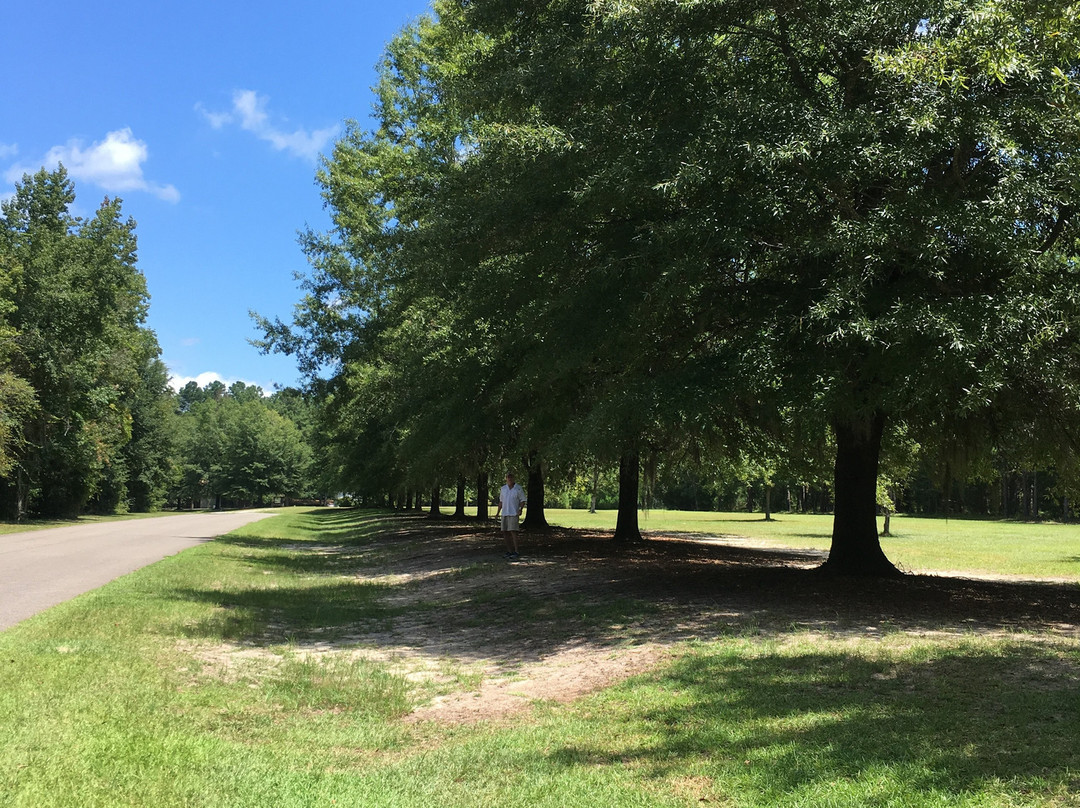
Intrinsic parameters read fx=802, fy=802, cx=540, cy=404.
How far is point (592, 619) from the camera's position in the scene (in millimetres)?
10398

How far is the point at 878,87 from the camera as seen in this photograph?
961 centimetres

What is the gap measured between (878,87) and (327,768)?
9318 millimetres

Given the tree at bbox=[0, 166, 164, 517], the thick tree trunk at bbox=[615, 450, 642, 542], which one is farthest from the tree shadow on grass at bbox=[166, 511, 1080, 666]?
the tree at bbox=[0, 166, 164, 517]

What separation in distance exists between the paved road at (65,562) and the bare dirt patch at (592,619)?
12.6 ft

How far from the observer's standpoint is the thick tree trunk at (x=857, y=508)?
12273 millimetres

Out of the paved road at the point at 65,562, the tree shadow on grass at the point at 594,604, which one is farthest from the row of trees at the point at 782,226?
the paved road at the point at 65,562

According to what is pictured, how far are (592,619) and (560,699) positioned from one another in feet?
11.6

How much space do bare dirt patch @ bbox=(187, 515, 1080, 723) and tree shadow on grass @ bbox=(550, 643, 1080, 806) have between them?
3.96ft

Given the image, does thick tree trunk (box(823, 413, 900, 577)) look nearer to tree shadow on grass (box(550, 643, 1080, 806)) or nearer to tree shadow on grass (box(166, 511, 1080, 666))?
tree shadow on grass (box(166, 511, 1080, 666))

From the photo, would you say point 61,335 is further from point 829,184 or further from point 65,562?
point 829,184

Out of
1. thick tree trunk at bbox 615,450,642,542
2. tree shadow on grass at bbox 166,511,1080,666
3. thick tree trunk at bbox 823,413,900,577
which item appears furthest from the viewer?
thick tree trunk at bbox 615,450,642,542

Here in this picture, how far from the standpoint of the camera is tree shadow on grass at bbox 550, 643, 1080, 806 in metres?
4.39

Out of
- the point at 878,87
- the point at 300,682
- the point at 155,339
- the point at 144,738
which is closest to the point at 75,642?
the point at 300,682

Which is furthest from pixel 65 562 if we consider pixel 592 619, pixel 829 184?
pixel 829 184
